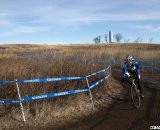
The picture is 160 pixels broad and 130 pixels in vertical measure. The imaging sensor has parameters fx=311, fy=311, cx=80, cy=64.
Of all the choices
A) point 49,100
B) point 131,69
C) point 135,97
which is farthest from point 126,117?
point 131,69

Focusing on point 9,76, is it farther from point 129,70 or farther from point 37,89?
point 129,70

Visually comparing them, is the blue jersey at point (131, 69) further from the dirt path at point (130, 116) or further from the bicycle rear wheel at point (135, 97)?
the dirt path at point (130, 116)

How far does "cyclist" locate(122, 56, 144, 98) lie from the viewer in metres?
11.7

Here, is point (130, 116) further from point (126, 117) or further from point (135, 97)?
point (135, 97)

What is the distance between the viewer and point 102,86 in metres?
13.9

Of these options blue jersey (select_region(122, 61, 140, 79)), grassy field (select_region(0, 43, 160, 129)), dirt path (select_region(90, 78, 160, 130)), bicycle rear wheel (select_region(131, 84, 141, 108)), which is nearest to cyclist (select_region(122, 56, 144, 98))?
blue jersey (select_region(122, 61, 140, 79))

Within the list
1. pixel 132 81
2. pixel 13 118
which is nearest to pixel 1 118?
pixel 13 118

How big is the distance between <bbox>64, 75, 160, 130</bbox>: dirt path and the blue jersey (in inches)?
43.7

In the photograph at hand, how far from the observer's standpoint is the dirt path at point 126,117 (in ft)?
27.9

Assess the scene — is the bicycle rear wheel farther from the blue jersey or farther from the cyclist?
the blue jersey

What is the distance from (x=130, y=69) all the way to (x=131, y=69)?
0.05 meters

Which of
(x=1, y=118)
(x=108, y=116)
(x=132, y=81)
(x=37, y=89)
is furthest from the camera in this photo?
(x=132, y=81)

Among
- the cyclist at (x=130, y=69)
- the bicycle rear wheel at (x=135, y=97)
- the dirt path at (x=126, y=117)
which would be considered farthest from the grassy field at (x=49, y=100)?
the cyclist at (x=130, y=69)

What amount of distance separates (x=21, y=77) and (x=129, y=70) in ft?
13.5
